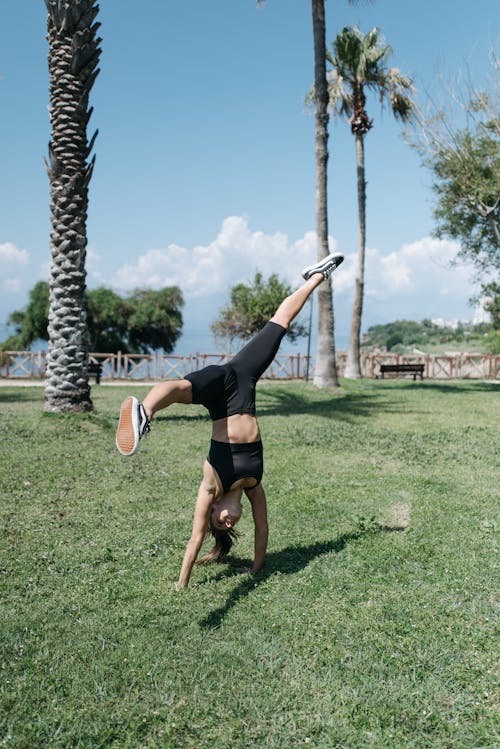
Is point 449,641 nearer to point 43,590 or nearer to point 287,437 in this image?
point 43,590

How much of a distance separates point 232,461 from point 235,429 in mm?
256

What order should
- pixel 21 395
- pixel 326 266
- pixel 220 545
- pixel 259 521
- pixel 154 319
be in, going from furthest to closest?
pixel 154 319
pixel 21 395
pixel 326 266
pixel 220 545
pixel 259 521

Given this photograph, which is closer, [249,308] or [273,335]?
[273,335]

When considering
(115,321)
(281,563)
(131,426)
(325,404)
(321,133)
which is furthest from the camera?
(115,321)

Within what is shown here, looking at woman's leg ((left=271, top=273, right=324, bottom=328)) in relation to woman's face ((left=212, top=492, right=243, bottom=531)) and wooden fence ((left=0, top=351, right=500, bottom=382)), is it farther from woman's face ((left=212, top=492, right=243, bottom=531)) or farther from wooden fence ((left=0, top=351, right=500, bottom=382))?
wooden fence ((left=0, top=351, right=500, bottom=382))

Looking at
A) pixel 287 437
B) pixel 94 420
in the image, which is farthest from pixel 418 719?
pixel 94 420

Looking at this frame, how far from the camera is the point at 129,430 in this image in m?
3.86

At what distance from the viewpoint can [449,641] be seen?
4320 millimetres

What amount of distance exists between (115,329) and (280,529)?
39445 mm

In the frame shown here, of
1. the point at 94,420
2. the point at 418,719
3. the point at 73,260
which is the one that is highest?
the point at 73,260

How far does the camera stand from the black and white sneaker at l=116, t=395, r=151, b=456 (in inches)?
151

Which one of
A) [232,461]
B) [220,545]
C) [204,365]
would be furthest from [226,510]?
[204,365]

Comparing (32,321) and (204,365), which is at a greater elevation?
(32,321)

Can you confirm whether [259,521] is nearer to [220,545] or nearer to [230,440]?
[220,545]
